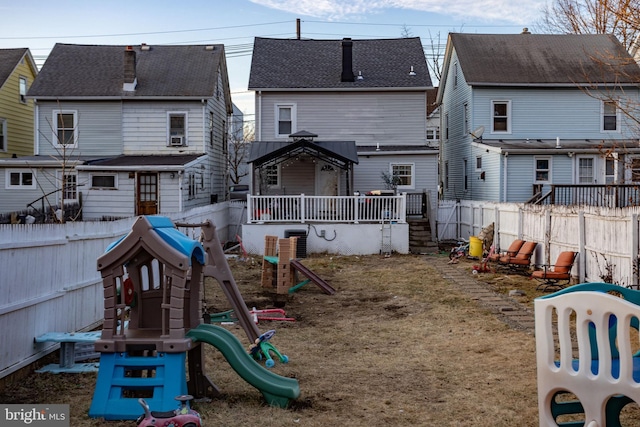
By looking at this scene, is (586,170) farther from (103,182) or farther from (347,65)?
(103,182)

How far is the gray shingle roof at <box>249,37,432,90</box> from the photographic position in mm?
27547

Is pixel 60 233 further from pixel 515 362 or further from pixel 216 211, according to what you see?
pixel 216 211

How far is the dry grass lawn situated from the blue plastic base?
0.41 ft

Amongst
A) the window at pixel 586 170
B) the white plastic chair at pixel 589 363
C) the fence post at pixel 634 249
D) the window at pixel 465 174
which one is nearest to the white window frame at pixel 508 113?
the window at pixel 465 174

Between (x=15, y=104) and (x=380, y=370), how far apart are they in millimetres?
28864

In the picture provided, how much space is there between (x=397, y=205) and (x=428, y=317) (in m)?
11.0

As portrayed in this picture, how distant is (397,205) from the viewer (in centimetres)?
2227

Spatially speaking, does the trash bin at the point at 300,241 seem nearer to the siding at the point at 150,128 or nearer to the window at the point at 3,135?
the siding at the point at 150,128

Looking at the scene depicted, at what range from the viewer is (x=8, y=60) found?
31.6 m

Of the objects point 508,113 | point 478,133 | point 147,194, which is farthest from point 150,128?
point 508,113

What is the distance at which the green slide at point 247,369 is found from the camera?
6207 millimetres

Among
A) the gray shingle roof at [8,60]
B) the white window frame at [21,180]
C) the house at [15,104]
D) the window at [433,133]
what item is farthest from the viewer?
the window at [433,133]

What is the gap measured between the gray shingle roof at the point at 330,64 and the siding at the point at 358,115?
0.49 meters

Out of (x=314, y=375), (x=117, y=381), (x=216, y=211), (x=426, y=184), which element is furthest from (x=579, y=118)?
(x=117, y=381)
